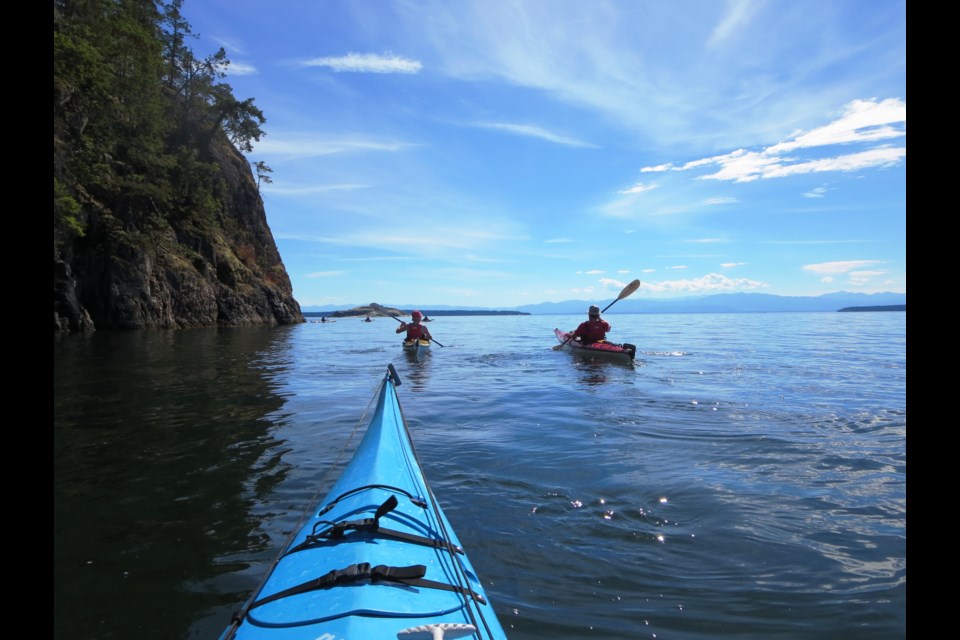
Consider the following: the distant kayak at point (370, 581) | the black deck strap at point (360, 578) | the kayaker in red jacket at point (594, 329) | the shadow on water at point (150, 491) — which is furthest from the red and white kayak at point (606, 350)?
the black deck strap at point (360, 578)

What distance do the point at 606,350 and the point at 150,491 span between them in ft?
43.7

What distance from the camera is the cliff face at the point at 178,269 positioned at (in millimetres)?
27562

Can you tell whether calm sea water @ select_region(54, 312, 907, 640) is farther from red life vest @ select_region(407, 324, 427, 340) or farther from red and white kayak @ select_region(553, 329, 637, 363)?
red life vest @ select_region(407, 324, 427, 340)

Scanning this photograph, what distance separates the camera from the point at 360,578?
2.26m

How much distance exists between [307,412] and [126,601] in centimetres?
555

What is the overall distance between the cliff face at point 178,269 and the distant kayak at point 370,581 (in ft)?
89.9

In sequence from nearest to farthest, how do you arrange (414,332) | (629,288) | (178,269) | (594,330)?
1. (594,330)
2. (629,288)
3. (414,332)
4. (178,269)

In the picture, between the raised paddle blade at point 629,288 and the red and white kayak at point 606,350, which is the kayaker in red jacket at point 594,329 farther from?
the raised paddle blade at point 629,288

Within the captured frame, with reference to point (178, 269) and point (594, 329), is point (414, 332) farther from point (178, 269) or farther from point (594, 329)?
point (178, 269)

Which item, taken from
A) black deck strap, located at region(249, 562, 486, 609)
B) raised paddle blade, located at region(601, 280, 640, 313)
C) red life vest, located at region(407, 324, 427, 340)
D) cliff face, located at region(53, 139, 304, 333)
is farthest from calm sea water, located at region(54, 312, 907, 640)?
cliff face, located at region(53, 139, 304, 333)

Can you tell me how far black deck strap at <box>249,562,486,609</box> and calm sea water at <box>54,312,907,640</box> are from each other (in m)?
0.91

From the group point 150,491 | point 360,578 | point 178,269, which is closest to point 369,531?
point 360,578

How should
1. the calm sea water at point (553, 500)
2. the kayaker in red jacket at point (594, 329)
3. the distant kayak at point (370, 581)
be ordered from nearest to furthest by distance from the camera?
A: 1. the distant kayak at point (370, 581)
2. the calm sea water at point (553, 500)
3. the kayaker in red jacket at point (594, 329)

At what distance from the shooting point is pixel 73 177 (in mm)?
25641
